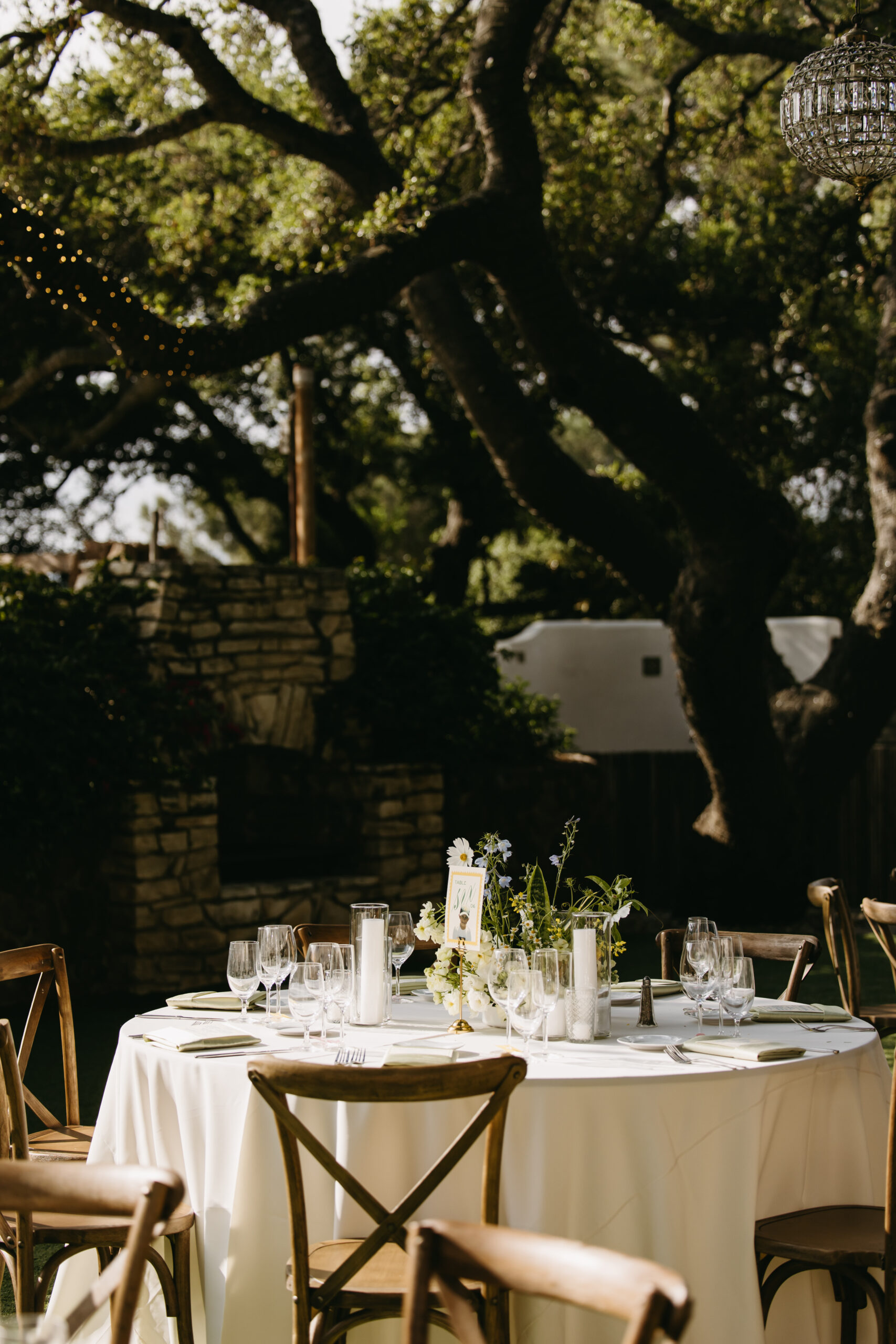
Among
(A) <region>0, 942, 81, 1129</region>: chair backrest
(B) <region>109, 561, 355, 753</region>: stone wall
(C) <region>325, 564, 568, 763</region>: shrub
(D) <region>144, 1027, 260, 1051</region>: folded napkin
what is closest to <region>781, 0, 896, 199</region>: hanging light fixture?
(D) <region>144, 1027, 260, 1051</region>: folded napkin

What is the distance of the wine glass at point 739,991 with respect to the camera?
3354 mm

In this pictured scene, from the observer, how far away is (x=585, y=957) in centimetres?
338

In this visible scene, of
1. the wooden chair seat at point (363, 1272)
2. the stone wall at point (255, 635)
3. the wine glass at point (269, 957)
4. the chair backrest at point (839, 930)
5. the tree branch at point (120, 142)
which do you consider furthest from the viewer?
the stone wall at point (255, 635)

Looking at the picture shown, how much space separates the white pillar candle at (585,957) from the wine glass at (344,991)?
0.56 metres

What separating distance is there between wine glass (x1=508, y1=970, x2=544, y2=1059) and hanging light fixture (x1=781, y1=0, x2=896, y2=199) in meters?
3.19

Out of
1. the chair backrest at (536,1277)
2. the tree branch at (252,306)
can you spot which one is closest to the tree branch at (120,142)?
the tree branch at (252,306)

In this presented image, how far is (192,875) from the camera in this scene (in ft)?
28.1

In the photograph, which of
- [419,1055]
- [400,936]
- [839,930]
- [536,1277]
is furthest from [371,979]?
[839,930]

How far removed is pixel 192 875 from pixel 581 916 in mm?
5517

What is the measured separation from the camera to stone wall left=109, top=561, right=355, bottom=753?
882 centimetres

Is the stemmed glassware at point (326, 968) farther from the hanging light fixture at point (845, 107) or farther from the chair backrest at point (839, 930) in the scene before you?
the hanging light fixture at point (845, 107)

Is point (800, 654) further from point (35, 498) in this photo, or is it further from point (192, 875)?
point (35, 498)

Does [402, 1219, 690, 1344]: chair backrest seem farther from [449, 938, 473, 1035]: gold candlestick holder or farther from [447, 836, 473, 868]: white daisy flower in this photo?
[447, 836, 473, 868]: white daisy flower

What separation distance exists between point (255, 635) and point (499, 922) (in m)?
5.85
